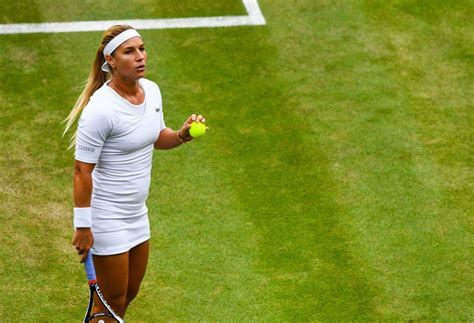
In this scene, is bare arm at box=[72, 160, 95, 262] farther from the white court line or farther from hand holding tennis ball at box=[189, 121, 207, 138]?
the white court line

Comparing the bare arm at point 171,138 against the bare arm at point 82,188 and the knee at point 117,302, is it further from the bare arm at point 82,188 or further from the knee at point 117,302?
the knee at point 117,302

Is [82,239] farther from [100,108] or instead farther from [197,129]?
[197,129]

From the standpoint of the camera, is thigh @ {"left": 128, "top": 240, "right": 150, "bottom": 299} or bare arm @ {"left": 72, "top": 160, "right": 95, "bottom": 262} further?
thigh @ {"left": 128, "top": 240, "right": 150, "bottom": 299}

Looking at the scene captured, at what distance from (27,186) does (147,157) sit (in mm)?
3175

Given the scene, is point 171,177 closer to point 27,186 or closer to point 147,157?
point 27,186

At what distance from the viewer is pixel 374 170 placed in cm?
1128

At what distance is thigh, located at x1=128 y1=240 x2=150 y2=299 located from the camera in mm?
8375

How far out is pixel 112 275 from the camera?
Result: 26.9 feet

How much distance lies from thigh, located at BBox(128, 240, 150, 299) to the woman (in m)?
0.02

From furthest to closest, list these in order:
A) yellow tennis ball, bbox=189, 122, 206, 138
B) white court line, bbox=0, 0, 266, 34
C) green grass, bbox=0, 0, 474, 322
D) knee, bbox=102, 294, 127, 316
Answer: white court line, bbox=0, 0, 266, 34
green grass, bbox=0, 0, 474, 322
knee, bbox=102, 294, 127, 316
yellow tennis ball, bbox=189, 122, 206, 138

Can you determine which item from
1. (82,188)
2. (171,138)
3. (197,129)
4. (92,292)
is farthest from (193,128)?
(92,292)

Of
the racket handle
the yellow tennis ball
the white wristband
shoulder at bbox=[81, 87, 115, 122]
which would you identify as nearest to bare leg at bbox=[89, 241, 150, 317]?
the racket handle

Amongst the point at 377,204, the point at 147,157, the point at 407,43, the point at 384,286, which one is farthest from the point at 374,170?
the point at 147,157

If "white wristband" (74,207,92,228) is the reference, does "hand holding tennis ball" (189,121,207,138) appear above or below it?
above
